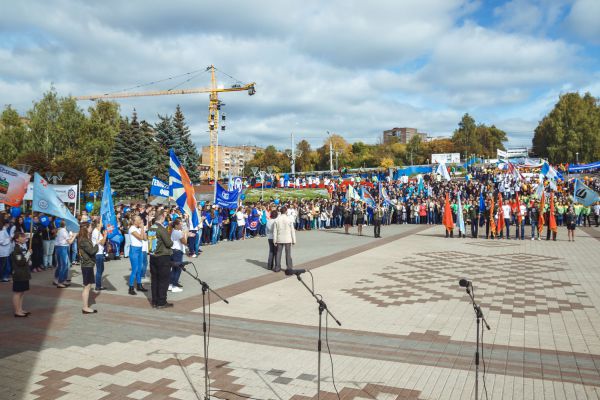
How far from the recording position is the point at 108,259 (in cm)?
1633

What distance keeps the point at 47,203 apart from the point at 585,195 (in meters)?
23.2

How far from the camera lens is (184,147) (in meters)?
59.3

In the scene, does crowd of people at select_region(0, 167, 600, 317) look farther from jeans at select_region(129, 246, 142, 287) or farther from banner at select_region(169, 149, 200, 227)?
banner at select_region(169, 149, 200, 227)

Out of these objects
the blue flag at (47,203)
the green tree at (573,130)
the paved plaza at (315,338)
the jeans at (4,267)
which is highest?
the green tree at (573,130)

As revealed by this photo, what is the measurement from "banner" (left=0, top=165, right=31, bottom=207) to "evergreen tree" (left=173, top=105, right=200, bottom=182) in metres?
44.8

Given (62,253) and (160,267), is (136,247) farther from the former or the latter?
(62,253)

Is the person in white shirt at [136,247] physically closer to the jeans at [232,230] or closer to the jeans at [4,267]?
the jeans at [4,267]

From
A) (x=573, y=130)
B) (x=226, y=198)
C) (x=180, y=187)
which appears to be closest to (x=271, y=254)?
(x=180, y=187)

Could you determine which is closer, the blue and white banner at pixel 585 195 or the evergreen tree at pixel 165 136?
the blue and white banner at pixel 585 195

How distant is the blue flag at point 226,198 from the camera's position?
68.5ft

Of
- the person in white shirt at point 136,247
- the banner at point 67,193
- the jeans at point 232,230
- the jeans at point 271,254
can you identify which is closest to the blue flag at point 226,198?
the jeans at point 232,230

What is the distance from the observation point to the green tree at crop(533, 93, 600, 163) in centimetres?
7625

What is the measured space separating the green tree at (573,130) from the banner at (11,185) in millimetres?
84285

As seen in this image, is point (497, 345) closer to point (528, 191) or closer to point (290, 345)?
point (290, 345)
